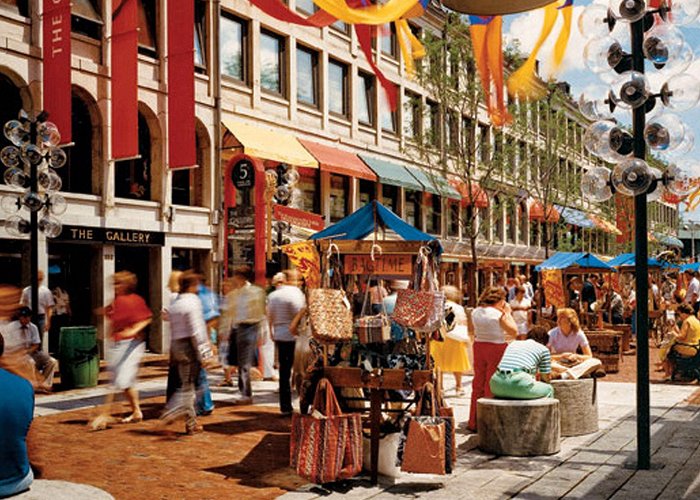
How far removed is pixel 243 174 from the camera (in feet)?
61.1

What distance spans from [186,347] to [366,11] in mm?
4445

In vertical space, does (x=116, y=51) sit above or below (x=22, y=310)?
above

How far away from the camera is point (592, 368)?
10.0 m

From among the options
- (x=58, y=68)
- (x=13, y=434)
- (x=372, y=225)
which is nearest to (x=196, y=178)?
(x=58, y=68)

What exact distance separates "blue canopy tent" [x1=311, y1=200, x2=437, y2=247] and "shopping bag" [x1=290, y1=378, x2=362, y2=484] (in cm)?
278

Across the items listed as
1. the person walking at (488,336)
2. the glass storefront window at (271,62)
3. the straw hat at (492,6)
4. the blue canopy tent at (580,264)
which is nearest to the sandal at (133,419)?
the person walking at (488,336)

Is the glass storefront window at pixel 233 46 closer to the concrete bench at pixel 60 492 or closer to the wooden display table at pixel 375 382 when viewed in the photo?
the wooden display table at pixel 375 382

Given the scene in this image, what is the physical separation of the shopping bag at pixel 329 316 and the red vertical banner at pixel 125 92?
11.4m

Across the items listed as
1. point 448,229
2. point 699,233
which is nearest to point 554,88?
point 448,229

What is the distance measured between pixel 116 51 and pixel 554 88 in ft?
68.5

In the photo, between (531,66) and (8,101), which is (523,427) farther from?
(8,101)

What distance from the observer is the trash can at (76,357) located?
1345 cm

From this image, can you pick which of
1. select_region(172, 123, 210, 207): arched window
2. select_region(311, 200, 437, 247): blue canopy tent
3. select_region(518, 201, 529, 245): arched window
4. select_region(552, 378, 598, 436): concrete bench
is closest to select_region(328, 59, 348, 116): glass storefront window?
select_region(172, 123, 210, 207): arched window

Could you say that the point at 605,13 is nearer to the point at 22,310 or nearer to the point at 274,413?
the point at 274,413
